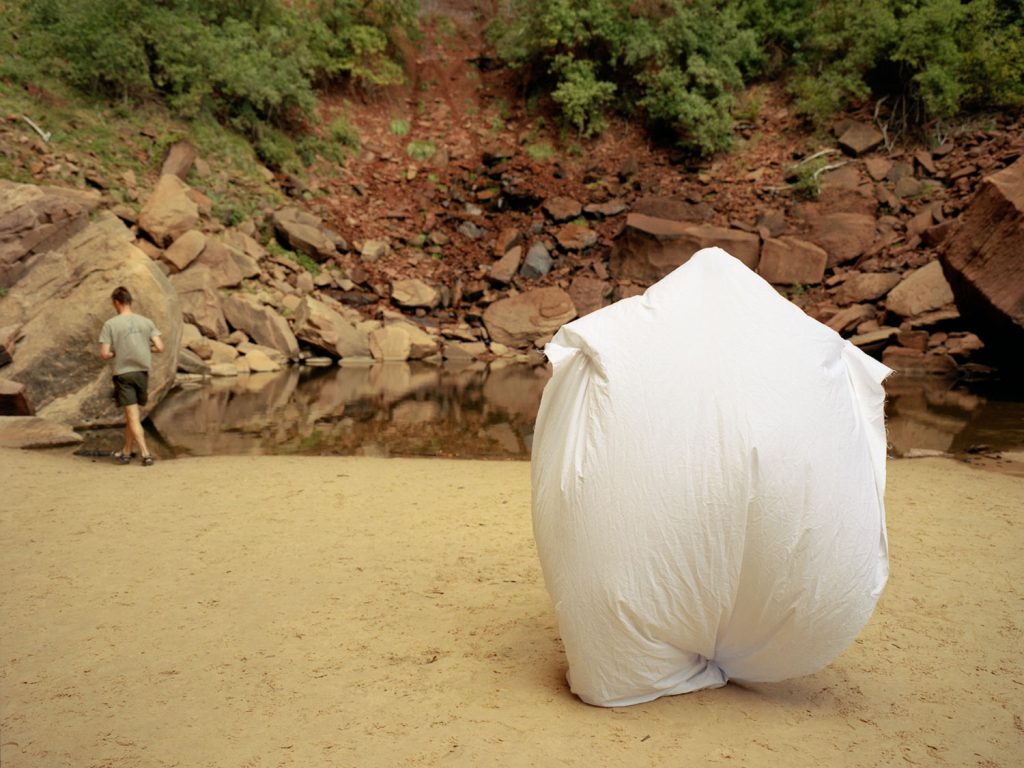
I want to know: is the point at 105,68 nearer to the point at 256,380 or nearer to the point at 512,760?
the point at 256,380

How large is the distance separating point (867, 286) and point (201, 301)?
16.3 metres

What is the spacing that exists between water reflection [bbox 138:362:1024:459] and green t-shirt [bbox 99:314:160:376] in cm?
126

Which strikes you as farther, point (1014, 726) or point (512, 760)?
point (1014, 726)

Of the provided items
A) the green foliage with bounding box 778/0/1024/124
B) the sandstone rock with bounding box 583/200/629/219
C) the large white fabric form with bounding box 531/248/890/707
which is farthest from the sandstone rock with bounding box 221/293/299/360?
the green foliage with bounding box 778/0/1024/124

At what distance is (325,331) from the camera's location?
63.0 feet

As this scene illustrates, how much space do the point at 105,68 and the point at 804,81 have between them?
21186mm

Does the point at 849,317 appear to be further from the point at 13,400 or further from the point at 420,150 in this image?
the point at 13,400

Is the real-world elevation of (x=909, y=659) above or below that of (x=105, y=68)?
below

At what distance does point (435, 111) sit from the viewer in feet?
104

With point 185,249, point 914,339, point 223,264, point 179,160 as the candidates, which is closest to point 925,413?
point 914,339

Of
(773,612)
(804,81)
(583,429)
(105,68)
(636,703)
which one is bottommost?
(636,703)

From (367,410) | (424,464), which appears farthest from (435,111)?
(424,464)

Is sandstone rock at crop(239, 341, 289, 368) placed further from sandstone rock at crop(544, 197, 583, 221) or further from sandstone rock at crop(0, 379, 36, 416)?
sandstone rock at crop(544, 197, 583, 221)

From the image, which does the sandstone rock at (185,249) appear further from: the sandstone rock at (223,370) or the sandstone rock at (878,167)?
the sandstone rock at (878,167)
